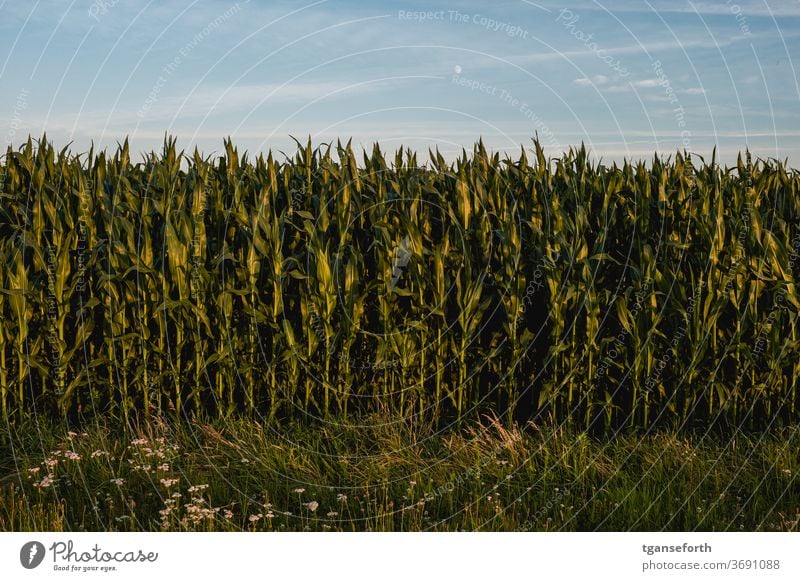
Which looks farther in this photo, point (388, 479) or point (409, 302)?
point (409, 302)

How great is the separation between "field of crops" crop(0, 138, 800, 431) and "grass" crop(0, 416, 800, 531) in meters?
0.36

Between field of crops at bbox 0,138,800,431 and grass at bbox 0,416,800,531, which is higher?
field of crops at bbox 0,138,800,431

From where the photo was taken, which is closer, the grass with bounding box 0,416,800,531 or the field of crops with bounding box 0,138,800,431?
the grass with bounding box 0,416,800,531

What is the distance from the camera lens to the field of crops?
673cm

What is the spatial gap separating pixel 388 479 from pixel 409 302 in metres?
1.73

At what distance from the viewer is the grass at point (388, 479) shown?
5.52 m

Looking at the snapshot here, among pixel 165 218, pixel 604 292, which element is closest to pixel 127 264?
pixel 165 218

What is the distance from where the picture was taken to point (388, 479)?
231 inches

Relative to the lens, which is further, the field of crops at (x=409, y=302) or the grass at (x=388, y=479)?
the field of crops at (x=409, y=302)

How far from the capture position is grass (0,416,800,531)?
552 centimetres

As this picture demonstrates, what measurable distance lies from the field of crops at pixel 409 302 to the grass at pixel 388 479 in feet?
1.18

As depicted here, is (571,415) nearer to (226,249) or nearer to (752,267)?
(752,267)

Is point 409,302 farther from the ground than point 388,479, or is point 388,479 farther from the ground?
point 409,302

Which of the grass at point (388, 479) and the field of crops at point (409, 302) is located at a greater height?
the field of crops at point (409, 302)
